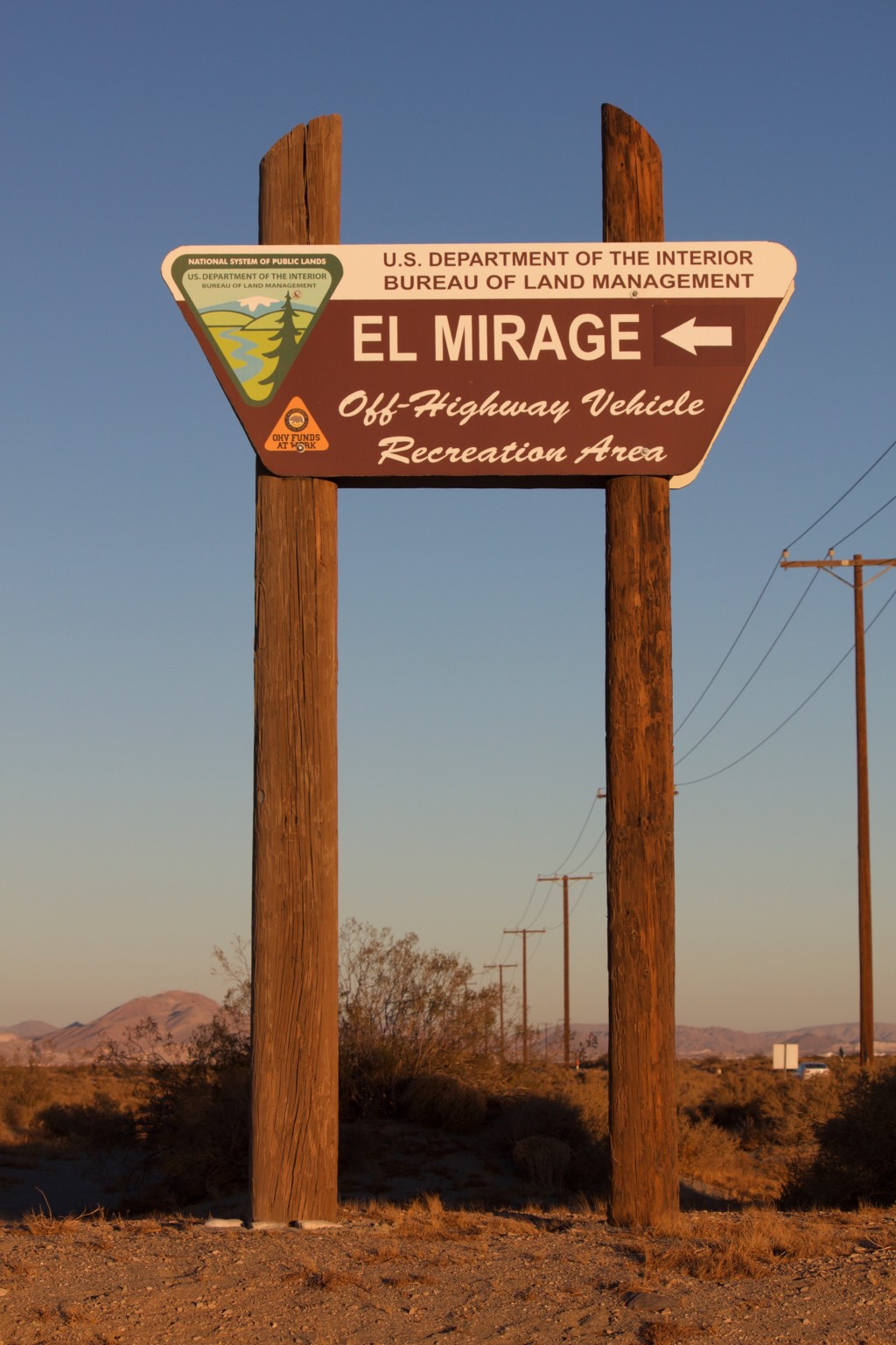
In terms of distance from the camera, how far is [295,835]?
28.4ft

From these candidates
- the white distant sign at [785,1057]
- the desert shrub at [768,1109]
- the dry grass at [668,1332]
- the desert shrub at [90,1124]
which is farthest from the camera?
the white distant sign at [785,1057]

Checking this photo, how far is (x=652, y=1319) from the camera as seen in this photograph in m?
6.12

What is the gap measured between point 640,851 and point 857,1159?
5.17 meters

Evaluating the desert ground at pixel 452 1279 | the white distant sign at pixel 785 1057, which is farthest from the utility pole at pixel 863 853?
the desert ground at pixel 452 1279

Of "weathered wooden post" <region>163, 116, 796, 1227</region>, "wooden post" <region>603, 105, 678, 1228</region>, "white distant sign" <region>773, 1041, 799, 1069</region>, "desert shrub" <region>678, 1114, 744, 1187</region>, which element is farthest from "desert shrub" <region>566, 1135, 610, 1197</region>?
"white distant sign" <region>773, 1041, 799, 1069</region>

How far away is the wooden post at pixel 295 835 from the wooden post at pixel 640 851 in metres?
1.69

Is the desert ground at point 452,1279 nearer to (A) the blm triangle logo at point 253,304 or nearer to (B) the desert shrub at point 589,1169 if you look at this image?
(A) the blm triangle logo at point 253,304

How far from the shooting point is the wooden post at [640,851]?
329 inches

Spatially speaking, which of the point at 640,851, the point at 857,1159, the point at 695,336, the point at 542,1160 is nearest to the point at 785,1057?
the point at 542,1160

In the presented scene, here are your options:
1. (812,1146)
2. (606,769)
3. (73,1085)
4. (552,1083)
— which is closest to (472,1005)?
(552,1083)

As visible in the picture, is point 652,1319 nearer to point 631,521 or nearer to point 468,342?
point 631,521

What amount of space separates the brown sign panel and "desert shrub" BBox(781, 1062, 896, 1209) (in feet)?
20.7

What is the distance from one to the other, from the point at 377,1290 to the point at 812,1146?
46.4 feet

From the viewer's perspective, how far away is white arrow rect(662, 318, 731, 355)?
8.95m
